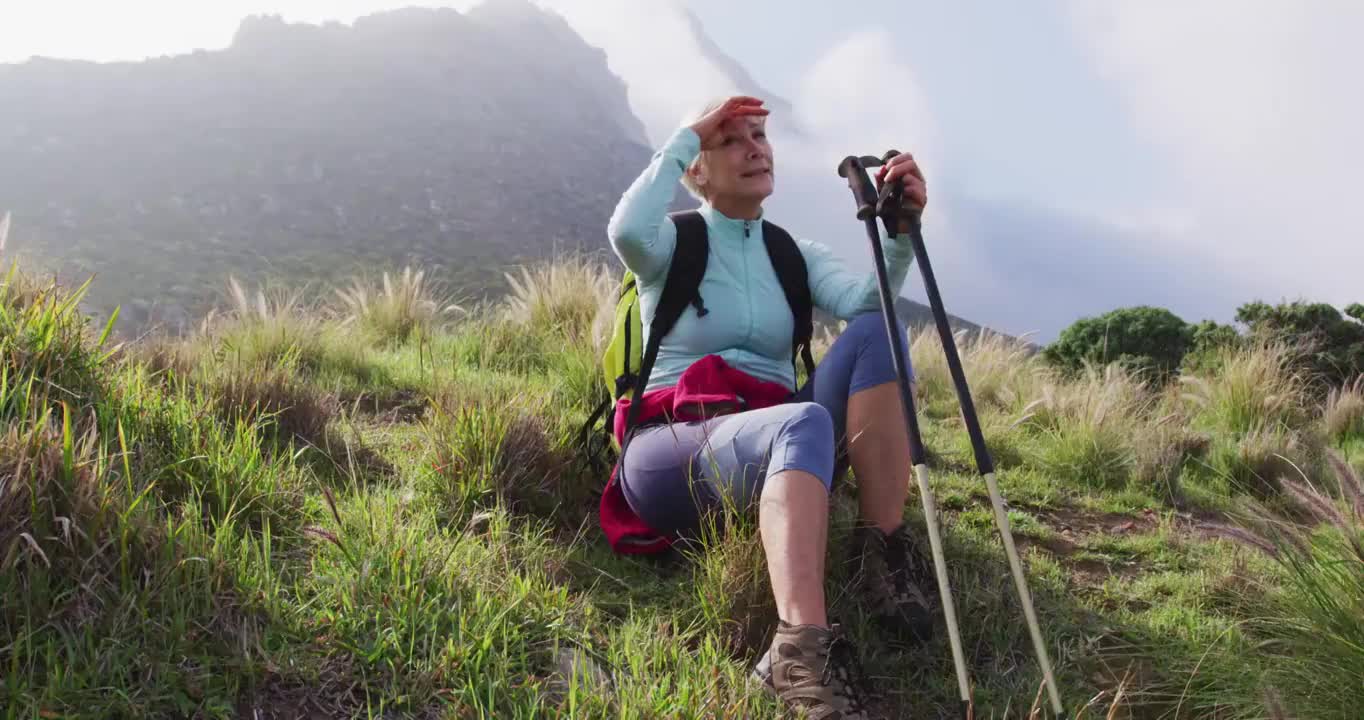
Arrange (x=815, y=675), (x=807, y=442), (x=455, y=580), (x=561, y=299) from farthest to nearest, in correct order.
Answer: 1. (x=561, y=299)
2. (x=807, y=442)
3. (x=455, y=580)
4. (x=815, y=675)

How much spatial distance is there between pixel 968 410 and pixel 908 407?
0.17 meters

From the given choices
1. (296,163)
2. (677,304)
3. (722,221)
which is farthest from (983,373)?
(296,163)

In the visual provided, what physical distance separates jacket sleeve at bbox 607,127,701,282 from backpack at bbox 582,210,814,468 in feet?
0.37

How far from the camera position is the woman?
2.31 m

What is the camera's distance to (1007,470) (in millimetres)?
5180

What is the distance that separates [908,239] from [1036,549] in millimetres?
1732

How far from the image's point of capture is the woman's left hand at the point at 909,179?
2.84 m

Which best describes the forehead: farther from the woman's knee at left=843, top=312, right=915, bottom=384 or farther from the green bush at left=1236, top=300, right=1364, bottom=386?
the green bush at left=1236, top=300, right=1364, bottom=386

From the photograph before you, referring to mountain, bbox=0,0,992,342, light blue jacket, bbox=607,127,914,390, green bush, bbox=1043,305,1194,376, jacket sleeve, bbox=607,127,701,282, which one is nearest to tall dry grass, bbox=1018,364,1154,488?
light blue jacket, bbox=607,127,914,390

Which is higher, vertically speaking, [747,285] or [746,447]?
[747,285]

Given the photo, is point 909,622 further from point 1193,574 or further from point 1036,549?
point 1193,574

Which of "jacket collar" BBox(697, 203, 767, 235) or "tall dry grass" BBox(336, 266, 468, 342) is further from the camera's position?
"tall dry grass" BBox(336, 266, 468, 342)

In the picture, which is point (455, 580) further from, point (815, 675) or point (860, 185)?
point (860, 185)

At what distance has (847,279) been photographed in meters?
3.36
